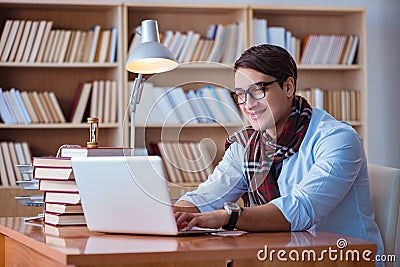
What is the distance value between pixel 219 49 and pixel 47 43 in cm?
99

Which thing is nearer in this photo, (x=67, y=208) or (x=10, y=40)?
(x=67, y=208)

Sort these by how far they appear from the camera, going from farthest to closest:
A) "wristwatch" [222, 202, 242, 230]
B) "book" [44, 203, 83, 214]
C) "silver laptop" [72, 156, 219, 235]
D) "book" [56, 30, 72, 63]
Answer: "book" [56, 30, 72, 63], "book" [44, 203, 83, 214], "wristwatch" [222, 202, 242, 230], "silver laptop" [72, 156, 219, 235]

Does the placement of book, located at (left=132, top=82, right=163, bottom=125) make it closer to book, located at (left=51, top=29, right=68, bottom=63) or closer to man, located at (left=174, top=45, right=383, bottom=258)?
man, located at (left=174, top=45, right=383, bottom=258)

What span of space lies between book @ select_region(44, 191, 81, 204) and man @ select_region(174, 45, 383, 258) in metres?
0.28

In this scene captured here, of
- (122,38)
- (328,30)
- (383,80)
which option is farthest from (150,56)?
(383,80)

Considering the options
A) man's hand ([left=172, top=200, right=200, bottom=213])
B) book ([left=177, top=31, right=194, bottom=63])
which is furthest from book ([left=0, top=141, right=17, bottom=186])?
man's hand ([left=172, top=200, right=200, bottom=213])

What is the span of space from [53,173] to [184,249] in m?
0.64

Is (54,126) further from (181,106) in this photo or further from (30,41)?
(181,106)

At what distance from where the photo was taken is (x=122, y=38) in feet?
13.5

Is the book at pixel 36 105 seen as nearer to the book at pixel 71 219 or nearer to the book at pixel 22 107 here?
the book at pixel 22 107

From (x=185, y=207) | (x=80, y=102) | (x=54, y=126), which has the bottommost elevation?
(x=54, y=126)

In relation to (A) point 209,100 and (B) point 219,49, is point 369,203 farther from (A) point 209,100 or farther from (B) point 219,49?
(B) point 219,49

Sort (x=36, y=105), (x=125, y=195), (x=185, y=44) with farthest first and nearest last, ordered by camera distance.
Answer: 1. (x=185, y=44)
2. (x=36, y=105)
3. (x=125, y=195)

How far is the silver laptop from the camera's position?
5.16 feet
